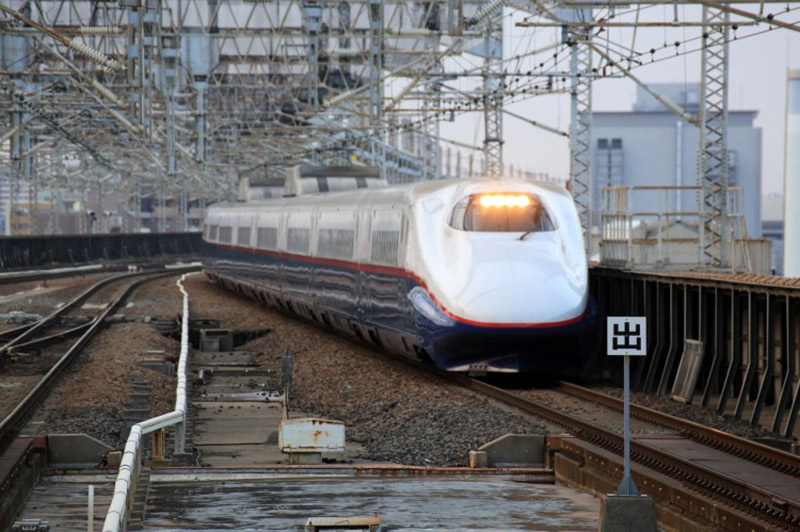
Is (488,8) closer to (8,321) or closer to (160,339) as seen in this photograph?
(160,339)

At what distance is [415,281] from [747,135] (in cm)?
9280

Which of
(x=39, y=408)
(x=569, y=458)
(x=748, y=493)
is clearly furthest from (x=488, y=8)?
(x=748, y=493)

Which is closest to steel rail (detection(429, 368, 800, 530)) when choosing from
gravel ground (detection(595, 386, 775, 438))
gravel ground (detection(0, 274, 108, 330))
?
gravel ground (detection(595, 386, 775, 438))

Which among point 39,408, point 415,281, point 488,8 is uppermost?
point 488,8

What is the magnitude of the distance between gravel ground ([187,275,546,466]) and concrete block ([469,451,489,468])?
405 mm

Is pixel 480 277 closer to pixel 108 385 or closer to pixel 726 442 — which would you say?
pixel 108 385

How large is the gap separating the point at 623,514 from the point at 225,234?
125 feet

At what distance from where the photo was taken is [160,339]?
94.4 ft

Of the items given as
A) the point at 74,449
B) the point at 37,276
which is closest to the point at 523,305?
the point at 74,449

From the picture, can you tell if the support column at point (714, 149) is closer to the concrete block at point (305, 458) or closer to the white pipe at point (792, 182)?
the concrete block at point (305, 458)

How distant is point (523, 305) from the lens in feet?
63.8

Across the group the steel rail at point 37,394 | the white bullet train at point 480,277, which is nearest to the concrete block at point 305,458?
the steel rail at point 37,394

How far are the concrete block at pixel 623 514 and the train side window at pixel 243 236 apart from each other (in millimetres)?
31999

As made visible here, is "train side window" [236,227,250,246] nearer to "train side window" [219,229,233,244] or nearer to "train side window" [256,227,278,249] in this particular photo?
"train side window" [219,229,233,244]
